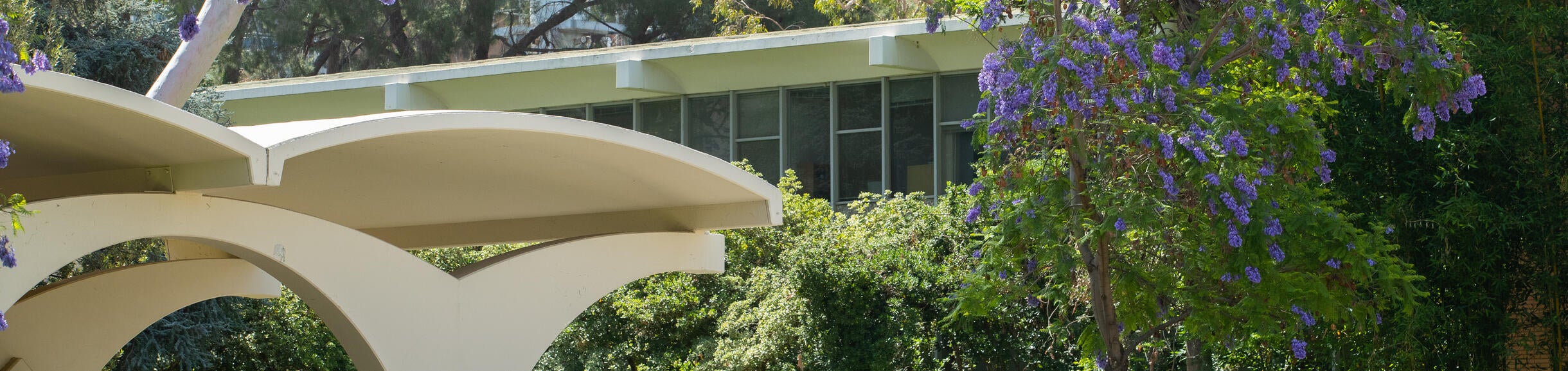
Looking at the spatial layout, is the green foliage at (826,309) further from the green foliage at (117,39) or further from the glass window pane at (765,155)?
the green foliage at (117,39)

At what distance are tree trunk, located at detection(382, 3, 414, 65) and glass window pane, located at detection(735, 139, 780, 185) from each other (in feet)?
41.0

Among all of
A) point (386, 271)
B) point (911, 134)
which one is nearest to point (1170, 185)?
point (386, 271)

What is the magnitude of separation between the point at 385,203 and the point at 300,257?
2.51 meters

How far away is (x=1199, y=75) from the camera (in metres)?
7.80

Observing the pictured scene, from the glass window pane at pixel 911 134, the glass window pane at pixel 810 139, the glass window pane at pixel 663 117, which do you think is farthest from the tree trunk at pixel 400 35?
the glass window pane at pixel 911 134

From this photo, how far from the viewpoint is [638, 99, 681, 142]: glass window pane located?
20062mm

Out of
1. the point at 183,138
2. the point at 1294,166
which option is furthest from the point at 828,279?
the point at 183,138

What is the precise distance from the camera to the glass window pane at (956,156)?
18.4 m

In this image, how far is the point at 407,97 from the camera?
20.8m

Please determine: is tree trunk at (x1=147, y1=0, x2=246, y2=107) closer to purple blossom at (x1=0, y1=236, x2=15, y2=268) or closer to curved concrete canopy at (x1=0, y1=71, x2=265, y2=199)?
curved concrete canopy at (x1=0, y1=71, x2=265, y2=199)

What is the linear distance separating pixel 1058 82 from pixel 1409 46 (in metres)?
2.02

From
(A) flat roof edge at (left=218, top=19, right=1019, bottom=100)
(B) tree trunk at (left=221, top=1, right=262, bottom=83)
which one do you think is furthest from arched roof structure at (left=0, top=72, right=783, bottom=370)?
(B) tree trunk at (left=221, top=1, right=262, bottom=83)

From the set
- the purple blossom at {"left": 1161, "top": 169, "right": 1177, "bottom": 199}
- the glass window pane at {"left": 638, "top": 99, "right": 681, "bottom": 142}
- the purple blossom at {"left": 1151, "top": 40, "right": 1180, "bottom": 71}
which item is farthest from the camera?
the glass window pane at {"left": 638, "top": 99, "right": 681, "bottom": 142}

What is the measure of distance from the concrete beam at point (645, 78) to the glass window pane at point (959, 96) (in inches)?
148
